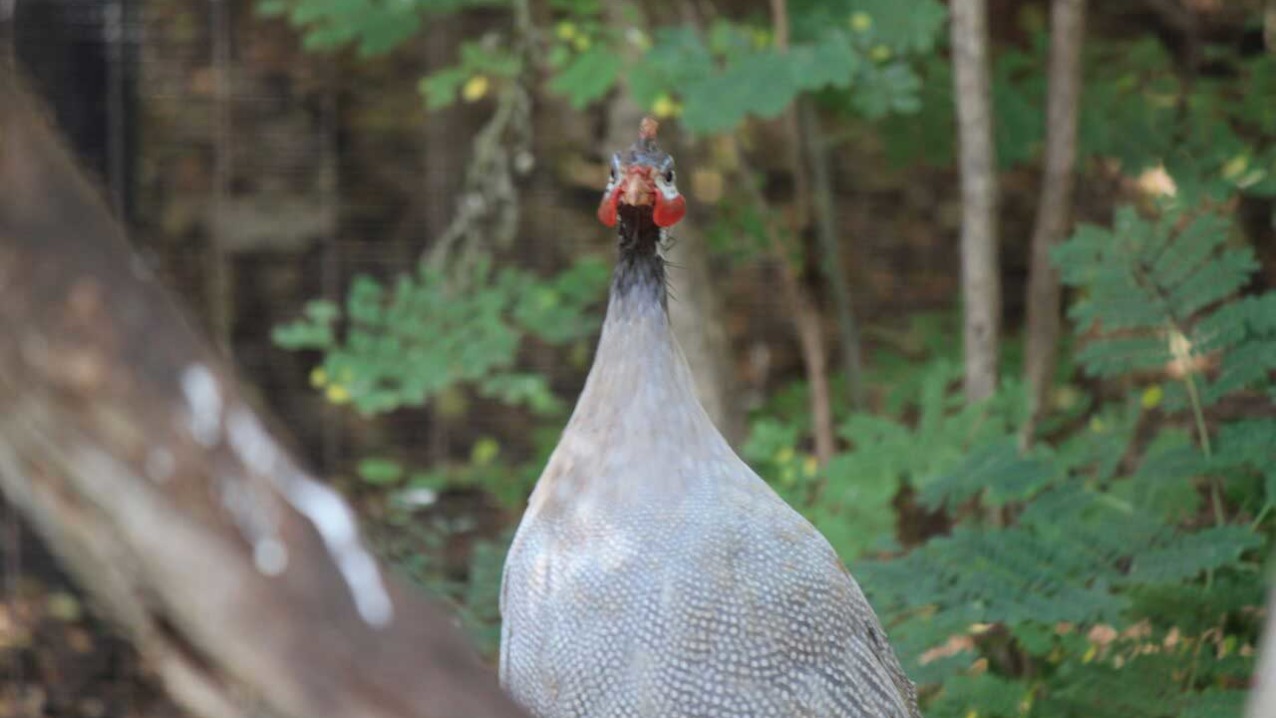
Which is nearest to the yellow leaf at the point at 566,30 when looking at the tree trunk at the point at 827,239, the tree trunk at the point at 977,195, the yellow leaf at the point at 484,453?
the tree trunk at the point at 827,239

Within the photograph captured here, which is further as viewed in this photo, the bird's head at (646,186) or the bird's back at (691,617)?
the bird's head at (646,186)

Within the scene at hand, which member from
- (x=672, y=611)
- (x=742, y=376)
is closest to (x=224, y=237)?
(x=742, y=376)

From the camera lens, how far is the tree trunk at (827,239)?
5.26 metres

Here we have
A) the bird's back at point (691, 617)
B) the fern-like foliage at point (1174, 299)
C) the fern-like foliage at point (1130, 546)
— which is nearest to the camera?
the bird's back at point (691, 617)

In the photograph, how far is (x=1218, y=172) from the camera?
4.55 meters

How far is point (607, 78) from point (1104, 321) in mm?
1555

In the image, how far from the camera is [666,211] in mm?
2693

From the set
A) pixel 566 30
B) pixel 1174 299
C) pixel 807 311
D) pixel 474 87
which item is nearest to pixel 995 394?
pixel 1174 299

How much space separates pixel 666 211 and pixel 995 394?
74.1 inches

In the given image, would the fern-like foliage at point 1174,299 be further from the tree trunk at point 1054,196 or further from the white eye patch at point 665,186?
the white eye patch at point 665,186

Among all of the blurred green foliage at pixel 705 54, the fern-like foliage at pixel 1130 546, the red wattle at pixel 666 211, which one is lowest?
the fern-like foliage at pixel 1130 546

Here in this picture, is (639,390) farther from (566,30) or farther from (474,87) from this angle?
(474,87)

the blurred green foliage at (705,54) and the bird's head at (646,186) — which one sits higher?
the blurred green foliage at (705,54)

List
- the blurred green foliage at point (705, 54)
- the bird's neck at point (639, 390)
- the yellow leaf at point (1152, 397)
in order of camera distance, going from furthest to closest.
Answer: the blurred green foliage at point (705, 54) → the yellow leaf at point (1152, 397) → the bird's neck at point (639, 390)
